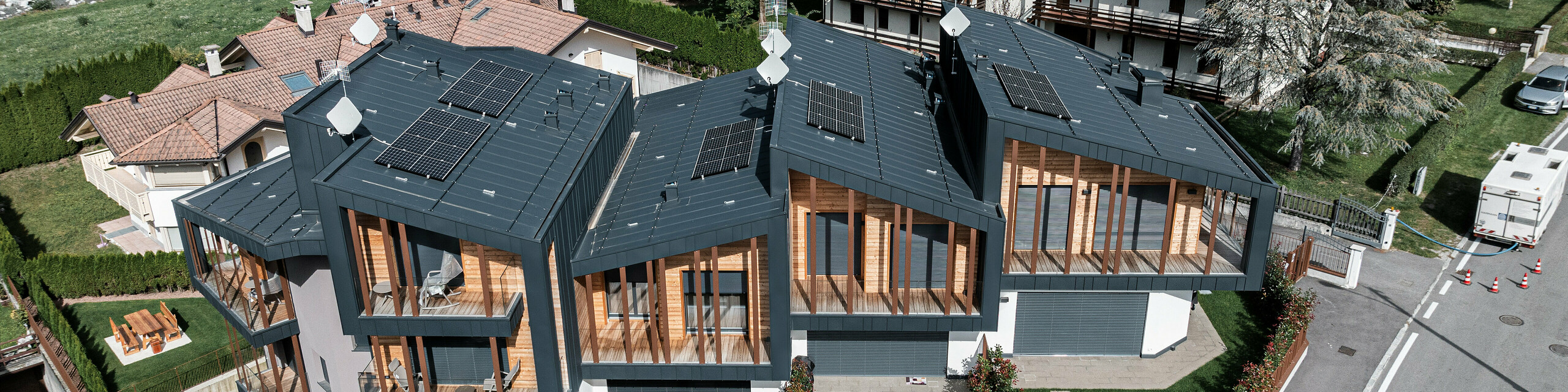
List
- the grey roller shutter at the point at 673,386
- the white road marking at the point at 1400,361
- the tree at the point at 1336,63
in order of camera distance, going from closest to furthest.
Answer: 1. the grey roller shutter at the point at 673,386
2. the white road marking at the point at 1400,361
3. the tree at the point at 1336,63

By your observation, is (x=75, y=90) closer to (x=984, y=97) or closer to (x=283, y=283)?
(x=283, y=283)

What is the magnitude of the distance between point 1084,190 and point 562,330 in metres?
13.3

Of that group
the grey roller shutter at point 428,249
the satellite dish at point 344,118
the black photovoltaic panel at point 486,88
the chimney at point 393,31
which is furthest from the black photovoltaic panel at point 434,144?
the chimney at point 393,31

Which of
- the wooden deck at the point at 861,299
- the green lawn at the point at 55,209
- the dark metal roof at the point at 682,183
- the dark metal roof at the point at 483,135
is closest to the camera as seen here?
the dark metal roof at the point at 483,135

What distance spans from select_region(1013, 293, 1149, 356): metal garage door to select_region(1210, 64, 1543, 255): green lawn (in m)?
13.4

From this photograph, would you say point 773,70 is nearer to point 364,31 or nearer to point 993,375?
point 993,375

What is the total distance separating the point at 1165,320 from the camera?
90.9 feet

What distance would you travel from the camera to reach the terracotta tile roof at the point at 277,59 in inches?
1467

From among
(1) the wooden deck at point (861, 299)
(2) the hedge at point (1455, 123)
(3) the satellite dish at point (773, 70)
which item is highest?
(3) the satellite dish at point (773, 70)

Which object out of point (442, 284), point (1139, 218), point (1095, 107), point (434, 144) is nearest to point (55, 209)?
point (434, 144)

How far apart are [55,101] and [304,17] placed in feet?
38.8

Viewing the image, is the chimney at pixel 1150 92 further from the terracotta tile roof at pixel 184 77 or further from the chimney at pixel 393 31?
the terracotta tile roof at pixel 184 77

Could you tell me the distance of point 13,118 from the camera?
150 ft

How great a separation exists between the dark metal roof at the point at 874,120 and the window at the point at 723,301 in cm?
363
